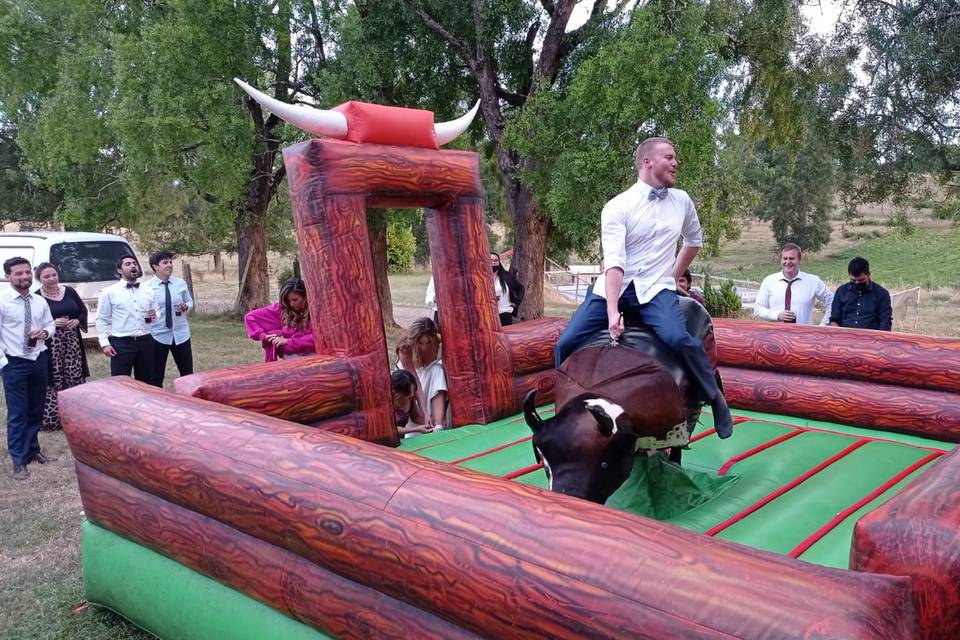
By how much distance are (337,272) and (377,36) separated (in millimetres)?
8513

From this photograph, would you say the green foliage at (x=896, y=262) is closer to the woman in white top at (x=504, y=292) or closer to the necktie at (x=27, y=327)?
the woman in white top at (x=504, y=292)

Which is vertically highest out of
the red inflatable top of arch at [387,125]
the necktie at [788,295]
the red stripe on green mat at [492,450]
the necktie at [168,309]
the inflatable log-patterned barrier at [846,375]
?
the red inflatable top of arch at [387,125]

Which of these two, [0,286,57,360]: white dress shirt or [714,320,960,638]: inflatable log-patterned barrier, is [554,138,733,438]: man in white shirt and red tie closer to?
[714,320,960,638]: inflatable log-patterned barrier

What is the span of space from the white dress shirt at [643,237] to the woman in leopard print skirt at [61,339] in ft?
17.6

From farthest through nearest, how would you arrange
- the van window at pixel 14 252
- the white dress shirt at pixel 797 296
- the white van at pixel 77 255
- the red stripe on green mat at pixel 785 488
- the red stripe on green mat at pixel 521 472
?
the van window at pixel 14 252, the white van at pixel 77 255, the white dress shirt at pixel 797 296, the red stripe on green mat at pixel 521 472, the red stripe on green mat at pixel 785 488

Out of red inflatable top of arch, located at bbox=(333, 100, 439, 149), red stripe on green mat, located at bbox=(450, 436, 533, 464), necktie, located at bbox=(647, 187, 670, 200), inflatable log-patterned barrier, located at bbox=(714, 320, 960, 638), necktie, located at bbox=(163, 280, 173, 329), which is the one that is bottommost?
red stripe on green mat, located at bbox=(450, 436, 533, 464)

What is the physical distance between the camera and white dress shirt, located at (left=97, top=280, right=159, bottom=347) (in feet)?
22.4

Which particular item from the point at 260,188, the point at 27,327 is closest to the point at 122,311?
the point at 27,327

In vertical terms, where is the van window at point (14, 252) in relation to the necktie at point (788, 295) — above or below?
above

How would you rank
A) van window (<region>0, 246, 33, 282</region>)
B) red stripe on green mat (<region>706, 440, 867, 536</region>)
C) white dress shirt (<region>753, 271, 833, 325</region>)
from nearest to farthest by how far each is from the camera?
red stripe on green mat (<region>706, 440, 867, 536</region>), white dress shirt (<region>753, 271, 833, 325</region>), van window (<region>0, 246, 33, 282</region>)

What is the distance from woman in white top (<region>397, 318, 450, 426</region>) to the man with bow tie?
265 centimetres

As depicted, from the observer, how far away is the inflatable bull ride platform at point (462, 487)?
1943mm

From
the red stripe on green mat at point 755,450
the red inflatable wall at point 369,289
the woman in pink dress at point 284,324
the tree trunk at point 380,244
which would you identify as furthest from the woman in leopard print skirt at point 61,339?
the tree trunk at point 380,244

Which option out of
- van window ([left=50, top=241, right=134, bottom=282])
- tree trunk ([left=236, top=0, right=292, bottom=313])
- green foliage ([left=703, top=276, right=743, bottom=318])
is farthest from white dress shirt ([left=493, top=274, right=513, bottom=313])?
tree trunk ([left=236, top=0, right=292, bottom=313])
